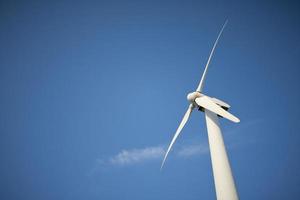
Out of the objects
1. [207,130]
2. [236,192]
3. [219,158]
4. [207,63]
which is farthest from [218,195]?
[207,63]

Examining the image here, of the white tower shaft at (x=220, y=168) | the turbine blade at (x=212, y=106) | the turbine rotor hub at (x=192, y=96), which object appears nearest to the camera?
the white tower shaft at (x=220, y=168)

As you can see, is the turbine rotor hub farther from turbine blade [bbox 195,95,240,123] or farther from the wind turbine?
turbine blade [bbox 195,95,240,123]

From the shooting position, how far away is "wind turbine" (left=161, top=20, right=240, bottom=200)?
18234 mm

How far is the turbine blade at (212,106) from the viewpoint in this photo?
69.7ft

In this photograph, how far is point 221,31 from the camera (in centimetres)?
2548

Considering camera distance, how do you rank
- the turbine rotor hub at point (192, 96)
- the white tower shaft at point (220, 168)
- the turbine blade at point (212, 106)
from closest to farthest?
1. the white tower shaft at point (220, 168)
2. the turbine blade at point (212, 106)
3. the turbine rotor hub at point (192, 96)

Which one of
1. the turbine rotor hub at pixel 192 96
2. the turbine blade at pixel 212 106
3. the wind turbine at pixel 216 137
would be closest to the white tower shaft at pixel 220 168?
the wind turbine at pixel 216 137

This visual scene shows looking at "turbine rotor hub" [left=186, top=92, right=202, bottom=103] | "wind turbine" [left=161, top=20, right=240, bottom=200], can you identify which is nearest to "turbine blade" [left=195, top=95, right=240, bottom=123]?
"wind turbine" [left=161, top=20, right=240, bottom=200]

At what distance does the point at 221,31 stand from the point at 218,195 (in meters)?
16.2

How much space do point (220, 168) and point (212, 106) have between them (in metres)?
6.10

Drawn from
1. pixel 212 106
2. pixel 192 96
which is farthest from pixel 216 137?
pixel 192 96

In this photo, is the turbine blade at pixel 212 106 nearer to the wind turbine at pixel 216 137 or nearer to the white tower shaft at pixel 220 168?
the wind turbine at pixel 216 137

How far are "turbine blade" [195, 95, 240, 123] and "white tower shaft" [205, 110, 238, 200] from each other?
1.43m

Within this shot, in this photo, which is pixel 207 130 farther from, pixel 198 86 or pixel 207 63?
pixel 207 63
